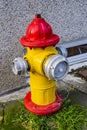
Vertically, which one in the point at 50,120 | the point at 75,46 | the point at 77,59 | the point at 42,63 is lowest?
the point at 50,120

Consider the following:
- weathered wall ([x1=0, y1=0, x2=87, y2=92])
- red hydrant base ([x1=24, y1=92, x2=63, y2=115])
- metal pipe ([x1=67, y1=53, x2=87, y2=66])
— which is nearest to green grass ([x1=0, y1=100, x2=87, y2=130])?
red hydrant base ([x1=24, y1=92, x2=63, y2=115])

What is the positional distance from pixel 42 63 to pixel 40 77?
165mm

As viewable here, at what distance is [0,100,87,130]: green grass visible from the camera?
1.98 meters

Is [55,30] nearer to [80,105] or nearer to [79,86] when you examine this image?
[79,86]

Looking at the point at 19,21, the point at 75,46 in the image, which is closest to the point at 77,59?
the point at 75,46

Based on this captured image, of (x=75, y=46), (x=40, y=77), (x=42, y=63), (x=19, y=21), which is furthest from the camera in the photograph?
(x=75, y=46)

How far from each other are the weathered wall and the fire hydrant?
0.55 m

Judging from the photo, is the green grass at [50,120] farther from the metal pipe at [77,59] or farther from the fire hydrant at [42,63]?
the metal pipe at [77,59]

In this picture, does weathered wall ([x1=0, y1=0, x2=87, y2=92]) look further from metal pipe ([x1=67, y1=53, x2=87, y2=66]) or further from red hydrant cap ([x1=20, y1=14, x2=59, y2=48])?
red hydrant cap ([x1=20, y1=14, x2=59, y2=48])

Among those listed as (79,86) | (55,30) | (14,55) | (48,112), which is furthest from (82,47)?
(48,112)

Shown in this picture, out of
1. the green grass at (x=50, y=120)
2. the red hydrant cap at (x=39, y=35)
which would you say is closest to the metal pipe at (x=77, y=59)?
the green grass at (x=50, y=120)

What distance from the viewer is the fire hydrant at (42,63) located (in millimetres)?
1803

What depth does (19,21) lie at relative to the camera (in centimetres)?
248

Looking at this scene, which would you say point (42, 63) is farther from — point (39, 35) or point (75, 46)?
point (75, 46)
